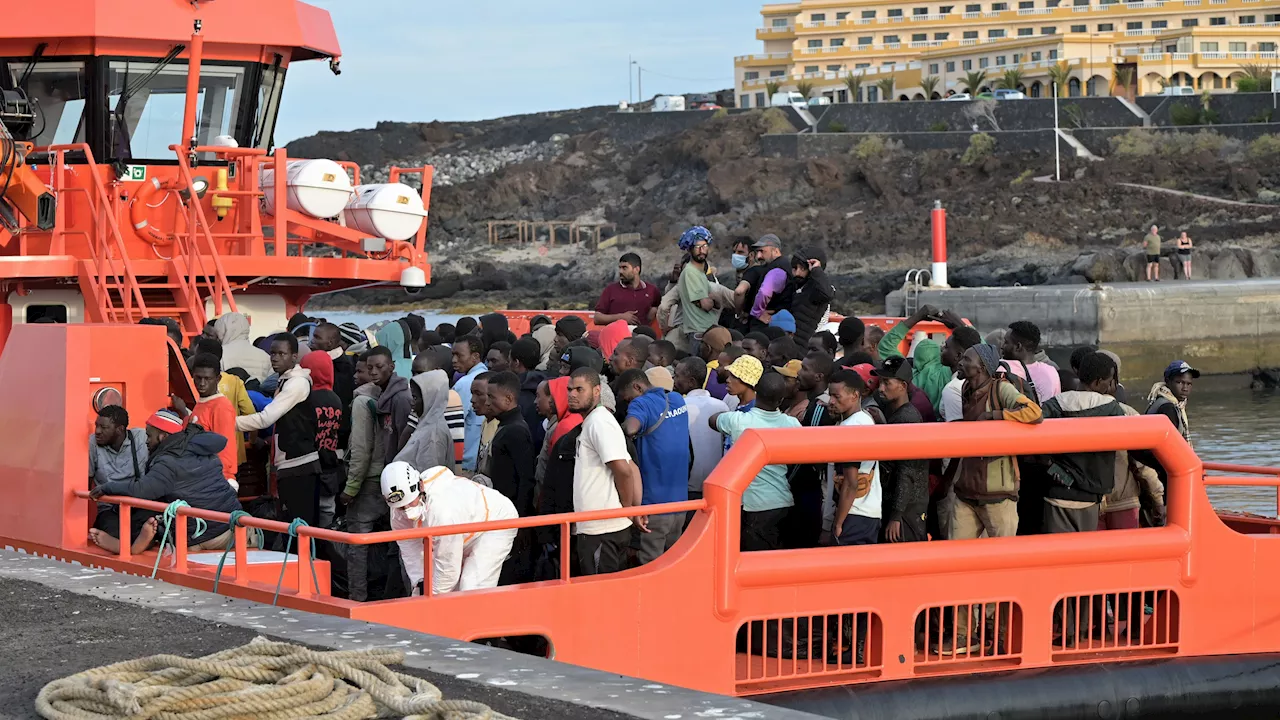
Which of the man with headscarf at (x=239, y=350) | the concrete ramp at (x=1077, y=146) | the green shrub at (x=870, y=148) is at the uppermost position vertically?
the green shrub at (x=870, y=148)

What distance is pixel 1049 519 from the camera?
8.04 m

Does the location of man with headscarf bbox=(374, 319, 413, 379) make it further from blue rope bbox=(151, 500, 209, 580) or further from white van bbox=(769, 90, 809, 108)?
white van bbox=(769, 90, 809, 108)

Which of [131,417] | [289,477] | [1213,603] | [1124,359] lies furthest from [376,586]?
[1124,359]

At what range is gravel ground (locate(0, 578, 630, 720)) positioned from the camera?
17.4ft

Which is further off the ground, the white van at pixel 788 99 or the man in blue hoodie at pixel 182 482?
the white van at pixel 788 99

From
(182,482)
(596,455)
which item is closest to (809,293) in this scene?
(596,455)

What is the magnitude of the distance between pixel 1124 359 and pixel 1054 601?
91.2 ft

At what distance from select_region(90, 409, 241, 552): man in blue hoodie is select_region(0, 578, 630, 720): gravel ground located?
26.5 inches

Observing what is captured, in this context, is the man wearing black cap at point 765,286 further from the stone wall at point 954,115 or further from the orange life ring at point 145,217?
the stone wall at point 954,115

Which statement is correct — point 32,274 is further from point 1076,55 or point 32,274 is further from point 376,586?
point 1076,55

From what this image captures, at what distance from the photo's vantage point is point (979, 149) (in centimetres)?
7294

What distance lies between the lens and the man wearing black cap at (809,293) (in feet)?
38.6

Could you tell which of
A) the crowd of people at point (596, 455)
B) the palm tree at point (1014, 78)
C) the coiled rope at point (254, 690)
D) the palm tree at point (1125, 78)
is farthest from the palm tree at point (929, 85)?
the coiled rope at point (254, 690)

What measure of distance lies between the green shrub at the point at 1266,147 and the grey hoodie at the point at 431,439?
61640mm
